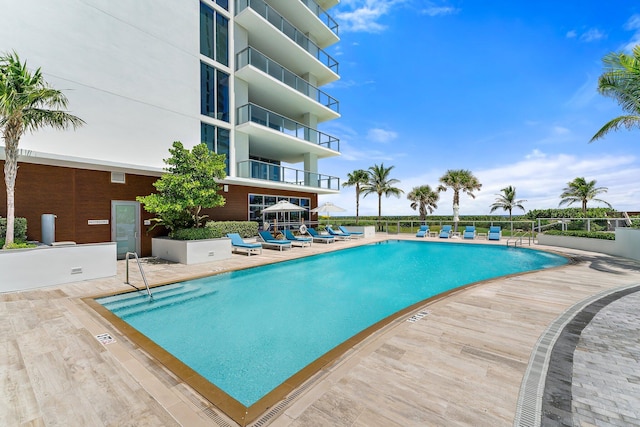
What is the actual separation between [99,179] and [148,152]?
2020mm

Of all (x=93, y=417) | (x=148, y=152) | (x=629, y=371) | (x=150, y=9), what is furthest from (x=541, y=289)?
(x=150, y=9)

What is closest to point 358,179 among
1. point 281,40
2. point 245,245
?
point 281,40

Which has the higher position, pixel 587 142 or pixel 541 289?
pixel 587 142

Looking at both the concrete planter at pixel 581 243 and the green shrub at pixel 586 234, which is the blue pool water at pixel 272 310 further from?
the green shrub at pixel 586 234

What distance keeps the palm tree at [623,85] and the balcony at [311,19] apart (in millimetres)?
15092

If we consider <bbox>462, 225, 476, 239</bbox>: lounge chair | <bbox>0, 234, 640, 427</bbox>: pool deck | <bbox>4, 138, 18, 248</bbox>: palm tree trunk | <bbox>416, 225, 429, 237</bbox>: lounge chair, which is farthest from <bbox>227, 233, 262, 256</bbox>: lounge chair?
<bbox>462, 225, 476, 239</bbox>: lounge chair

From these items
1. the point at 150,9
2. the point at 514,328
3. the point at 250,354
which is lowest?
the point at 250,354

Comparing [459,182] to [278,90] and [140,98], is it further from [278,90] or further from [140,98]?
[140,98]

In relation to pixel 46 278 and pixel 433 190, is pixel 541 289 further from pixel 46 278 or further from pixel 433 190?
pixel 433 190

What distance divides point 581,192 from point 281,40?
101 feet

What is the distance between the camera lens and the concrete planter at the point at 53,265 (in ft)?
18.7

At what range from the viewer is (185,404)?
2295mm

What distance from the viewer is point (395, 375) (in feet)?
8.70

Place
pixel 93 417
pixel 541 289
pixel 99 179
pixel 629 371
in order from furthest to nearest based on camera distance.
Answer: pixel 99 179
pixel 541 289
pixel 629 371
pixel 93 417
